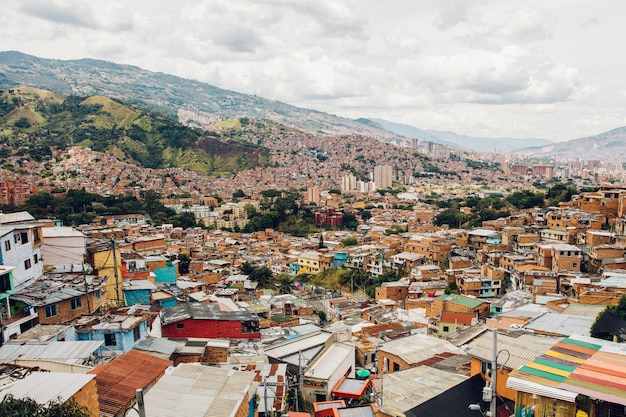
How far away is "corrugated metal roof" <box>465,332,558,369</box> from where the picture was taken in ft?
24.4

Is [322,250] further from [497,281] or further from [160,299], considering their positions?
[160,299]

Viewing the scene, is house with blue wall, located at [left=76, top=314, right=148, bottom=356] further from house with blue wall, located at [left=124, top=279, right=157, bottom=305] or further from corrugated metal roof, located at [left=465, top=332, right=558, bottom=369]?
corrugated metal roof, located at [left=465, top=332, right=558, bottom=369]

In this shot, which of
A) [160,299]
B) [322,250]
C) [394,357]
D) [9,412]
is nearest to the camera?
[9,412]

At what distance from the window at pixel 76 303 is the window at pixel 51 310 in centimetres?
43

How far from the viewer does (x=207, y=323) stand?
11297 millimetres

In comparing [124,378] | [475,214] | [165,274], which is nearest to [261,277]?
[165,274]

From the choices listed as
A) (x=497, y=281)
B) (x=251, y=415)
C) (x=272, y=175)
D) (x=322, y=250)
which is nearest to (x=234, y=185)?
(x=272, y=175)

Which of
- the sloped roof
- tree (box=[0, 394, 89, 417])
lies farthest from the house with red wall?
the sloped roof

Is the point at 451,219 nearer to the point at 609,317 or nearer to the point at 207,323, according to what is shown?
the point at 609,317

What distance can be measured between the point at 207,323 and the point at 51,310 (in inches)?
132

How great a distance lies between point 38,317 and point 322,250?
25.6 metres

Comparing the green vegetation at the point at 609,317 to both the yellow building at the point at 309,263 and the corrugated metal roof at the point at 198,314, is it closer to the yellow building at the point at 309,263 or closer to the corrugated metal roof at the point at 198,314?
the corrugated metal roof at the point at 198,314

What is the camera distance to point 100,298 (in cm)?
1127

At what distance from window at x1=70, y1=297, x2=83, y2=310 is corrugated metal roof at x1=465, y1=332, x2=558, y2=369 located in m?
8.19
